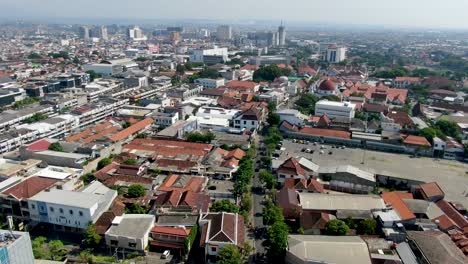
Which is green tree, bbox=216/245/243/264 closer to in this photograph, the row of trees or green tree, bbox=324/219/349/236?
green tree, bbox=324/219/349/236

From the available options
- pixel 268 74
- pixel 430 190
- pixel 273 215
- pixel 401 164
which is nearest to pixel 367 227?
pixel 273 215

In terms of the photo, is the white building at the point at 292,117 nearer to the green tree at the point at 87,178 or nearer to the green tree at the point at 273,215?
the green tree at the point at 273,215

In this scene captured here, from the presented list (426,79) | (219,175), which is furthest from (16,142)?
(426,79)

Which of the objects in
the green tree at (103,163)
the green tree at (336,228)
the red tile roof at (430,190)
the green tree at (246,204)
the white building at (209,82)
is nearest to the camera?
the green tree at (336,228)

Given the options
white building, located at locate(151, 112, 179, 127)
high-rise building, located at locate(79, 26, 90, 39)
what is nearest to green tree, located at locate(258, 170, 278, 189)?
white building, located at locate(151, 112, 179, 127)

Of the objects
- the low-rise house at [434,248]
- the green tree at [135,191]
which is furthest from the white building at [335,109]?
the green tree at [135,191]

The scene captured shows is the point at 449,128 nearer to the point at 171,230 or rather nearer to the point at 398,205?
the point at 398,205
